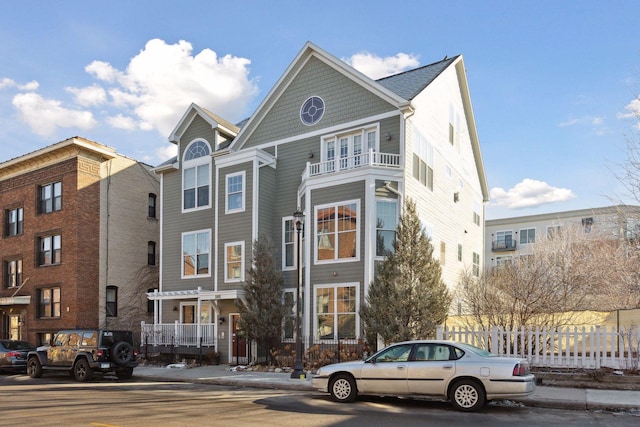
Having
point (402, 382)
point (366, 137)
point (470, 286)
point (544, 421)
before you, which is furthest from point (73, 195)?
point (544, 421)

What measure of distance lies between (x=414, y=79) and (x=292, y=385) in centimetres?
1493

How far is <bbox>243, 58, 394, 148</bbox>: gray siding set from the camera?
22.2m

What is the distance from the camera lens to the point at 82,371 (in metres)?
18.5

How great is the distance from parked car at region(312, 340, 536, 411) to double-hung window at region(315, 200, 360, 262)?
326 inches

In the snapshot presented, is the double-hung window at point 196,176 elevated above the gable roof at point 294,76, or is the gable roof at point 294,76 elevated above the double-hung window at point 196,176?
the gable roof at point 294,76

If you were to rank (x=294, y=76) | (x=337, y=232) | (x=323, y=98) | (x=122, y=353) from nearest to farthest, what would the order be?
(x=122, y=353)
(x=337, y=232)
(x=323, y=98)
(x=294, y=76)

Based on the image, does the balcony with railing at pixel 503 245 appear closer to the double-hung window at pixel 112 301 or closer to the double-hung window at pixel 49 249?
the double-hung window at pixel 112 301

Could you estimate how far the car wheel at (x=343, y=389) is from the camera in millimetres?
12383

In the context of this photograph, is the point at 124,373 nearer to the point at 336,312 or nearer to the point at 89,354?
the point at 89,354

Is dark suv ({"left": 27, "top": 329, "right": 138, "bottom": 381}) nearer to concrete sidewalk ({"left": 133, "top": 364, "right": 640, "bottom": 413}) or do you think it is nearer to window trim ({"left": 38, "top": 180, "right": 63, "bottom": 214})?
concrete sidewalk ({"left": 133, "top": 364, "right": 640, "bottom": 413})

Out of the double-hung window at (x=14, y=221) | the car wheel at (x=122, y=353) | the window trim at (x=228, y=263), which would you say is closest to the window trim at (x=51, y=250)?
the double-hung window at (x=14, y=221)

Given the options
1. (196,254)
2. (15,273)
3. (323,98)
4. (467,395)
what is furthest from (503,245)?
(467,395)

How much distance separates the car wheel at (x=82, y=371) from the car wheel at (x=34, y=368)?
2006mm

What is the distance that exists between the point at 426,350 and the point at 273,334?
9.92 meters
